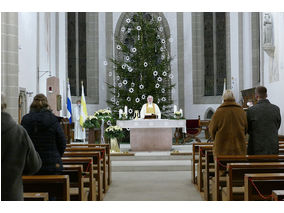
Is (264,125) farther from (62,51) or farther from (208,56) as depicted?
(208,56)

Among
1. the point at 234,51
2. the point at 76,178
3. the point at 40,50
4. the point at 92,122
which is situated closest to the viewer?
the point at 76,178

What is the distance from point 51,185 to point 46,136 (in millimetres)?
533

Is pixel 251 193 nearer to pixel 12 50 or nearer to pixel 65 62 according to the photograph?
pixel 12 50

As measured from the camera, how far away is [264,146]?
16.3ft

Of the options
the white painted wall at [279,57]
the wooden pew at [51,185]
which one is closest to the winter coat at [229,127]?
the wooden pew at [51,185]

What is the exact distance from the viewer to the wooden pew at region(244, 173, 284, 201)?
3334mm

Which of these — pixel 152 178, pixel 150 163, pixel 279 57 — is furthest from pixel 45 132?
pixel 279 57

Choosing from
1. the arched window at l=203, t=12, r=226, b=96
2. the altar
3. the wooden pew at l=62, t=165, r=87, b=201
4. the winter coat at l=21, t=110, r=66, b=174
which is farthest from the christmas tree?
the winter coat at l=21, t=110, r=66, b=174

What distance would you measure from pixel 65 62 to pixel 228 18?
6875mm

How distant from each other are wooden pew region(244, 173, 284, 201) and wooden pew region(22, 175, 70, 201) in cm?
Answer: 158

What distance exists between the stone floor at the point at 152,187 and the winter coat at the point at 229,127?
1.19 metres

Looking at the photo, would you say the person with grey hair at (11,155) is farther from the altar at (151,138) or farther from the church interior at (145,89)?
the altar at (151,138)

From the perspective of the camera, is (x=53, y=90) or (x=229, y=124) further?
(x=53, y=90)

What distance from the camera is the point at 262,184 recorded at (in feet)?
11.5
